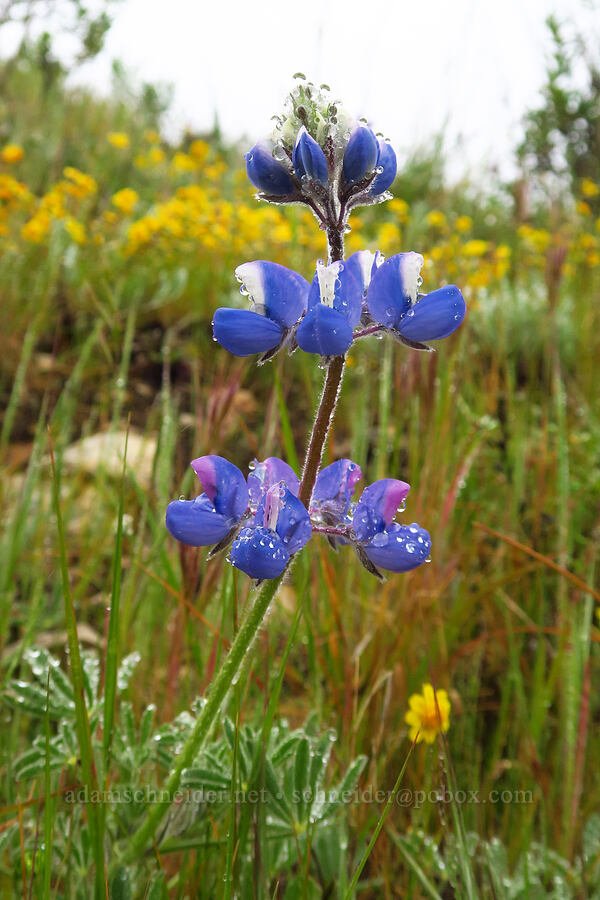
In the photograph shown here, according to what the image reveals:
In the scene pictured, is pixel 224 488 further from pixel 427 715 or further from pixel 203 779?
pixel 427 715

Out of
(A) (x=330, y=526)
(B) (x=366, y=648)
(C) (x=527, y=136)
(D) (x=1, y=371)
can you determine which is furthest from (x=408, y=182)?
(A) (x=330, y=526)

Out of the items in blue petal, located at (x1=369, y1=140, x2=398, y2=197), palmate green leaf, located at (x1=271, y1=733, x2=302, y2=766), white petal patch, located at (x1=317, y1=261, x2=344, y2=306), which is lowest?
palmate green leaf, located at (x1=271, y1=733, x2=302, y2=766)

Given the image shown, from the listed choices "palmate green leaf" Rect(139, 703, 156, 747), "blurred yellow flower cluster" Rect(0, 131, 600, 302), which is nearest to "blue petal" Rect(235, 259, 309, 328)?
"palmate green leaf" Rect(139, 703, 156, 747)

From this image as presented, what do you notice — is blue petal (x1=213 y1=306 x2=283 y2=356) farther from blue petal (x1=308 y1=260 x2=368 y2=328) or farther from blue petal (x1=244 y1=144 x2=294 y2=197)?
blue petal (x1=244 y1=144 x2=294 y2=197)

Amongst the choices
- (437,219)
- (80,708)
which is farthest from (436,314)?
(437,219)

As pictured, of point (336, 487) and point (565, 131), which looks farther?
point (565, 131)

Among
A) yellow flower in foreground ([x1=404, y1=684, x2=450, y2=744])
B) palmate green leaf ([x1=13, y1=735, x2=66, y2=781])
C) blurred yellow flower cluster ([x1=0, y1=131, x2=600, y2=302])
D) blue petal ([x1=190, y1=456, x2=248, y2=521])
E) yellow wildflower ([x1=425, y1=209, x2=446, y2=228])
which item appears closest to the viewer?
blue petal ([x1=190, y1=456, x2=248, y2=521])

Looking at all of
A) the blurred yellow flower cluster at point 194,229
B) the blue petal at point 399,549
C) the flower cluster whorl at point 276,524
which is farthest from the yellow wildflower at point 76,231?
the blue petal at point 399,549
